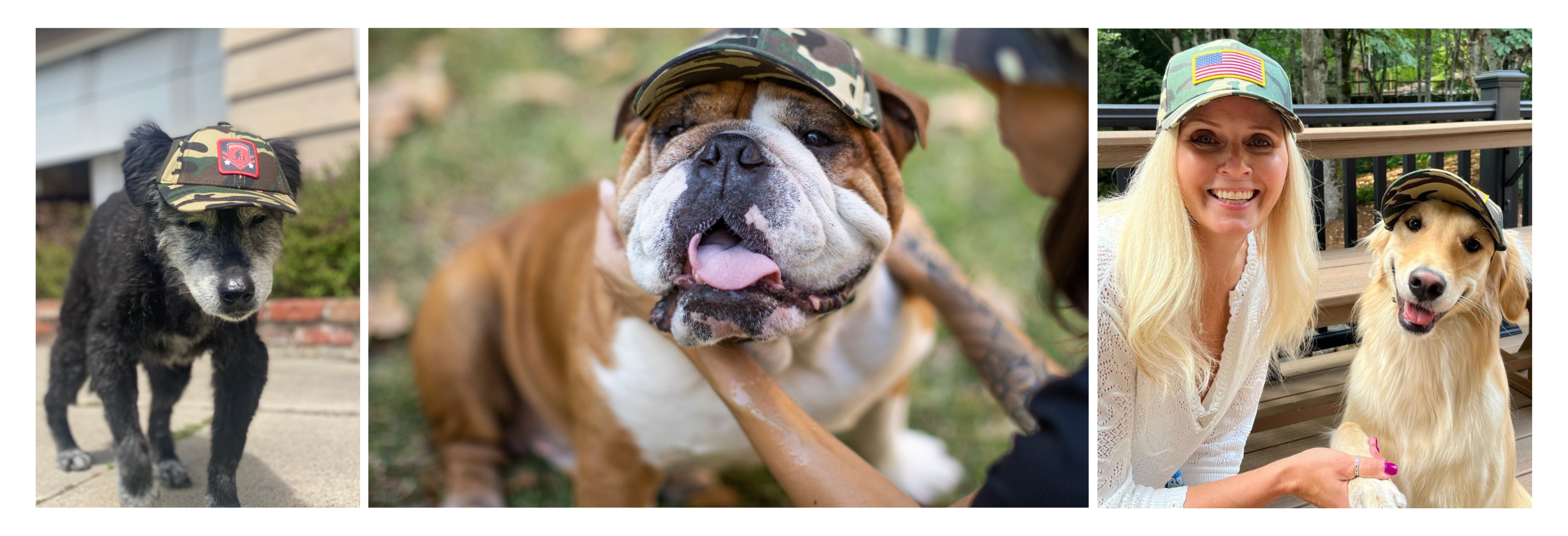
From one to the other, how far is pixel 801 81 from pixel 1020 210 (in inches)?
45.4

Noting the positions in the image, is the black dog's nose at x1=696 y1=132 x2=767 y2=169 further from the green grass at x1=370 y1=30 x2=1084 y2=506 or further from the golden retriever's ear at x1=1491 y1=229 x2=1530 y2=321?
the golden retriever's ear at x1=1491 y1=229 x2=1530 y2=321

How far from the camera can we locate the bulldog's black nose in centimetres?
184

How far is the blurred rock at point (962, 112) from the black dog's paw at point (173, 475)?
2.55 meters

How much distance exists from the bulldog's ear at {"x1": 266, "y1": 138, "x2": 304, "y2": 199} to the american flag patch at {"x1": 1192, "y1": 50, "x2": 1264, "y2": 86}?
2399 millimetres

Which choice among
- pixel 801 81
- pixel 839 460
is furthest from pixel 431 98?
pixel 839 460

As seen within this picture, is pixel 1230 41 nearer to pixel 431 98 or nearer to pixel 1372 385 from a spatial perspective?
pixel 1372 385

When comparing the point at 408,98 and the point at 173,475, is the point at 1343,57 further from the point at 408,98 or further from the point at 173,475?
the point at 173,475

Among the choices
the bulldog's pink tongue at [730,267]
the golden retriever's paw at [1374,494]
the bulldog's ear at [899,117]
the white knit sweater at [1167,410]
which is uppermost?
the bulldog's ear at [899,117]

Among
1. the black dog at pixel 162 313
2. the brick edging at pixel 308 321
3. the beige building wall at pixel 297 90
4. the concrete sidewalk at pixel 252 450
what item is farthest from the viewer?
the beige building wall at pixel 297 90

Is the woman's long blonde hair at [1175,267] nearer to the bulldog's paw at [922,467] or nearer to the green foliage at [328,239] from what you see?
the bulldog's paw at [922,467]

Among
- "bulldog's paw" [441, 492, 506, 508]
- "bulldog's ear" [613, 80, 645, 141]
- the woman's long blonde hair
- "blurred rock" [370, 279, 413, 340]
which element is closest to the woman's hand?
the woman's long blonde hair

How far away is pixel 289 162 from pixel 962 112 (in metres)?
2.13

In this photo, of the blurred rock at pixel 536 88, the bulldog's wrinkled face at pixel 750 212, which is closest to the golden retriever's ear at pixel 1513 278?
the bulldog's wrinkled face at pixel 750 212

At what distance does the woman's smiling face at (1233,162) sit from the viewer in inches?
70.2
